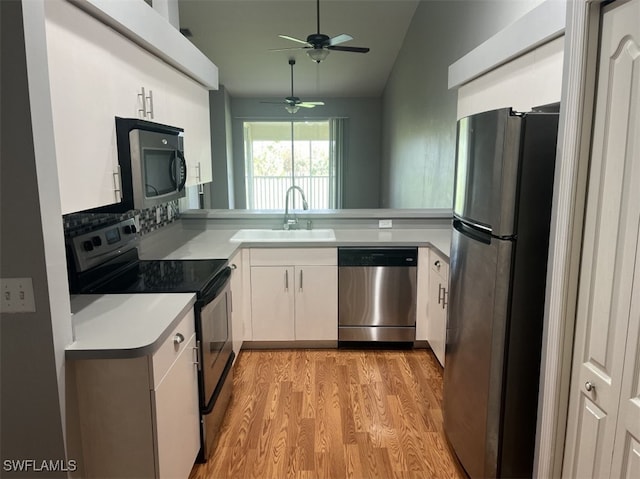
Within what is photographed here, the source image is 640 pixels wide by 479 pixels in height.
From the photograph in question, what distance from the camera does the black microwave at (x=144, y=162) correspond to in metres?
1.83

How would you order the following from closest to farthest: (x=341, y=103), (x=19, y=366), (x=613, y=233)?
(x=613, y=233), (x=19, y=366), (x=341, y=103)

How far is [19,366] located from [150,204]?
0.87m

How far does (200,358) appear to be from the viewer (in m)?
2.02

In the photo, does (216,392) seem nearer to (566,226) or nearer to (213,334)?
(213,334)

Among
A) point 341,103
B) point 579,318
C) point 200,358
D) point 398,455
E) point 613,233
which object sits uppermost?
point 341,103

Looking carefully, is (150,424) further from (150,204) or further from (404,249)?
(404,249)

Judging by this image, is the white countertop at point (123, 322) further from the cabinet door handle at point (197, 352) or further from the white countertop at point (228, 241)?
the white countertop at point (228, 241)

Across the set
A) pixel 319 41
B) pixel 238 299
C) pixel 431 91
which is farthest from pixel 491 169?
pixel 431 91

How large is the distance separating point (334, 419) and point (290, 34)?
15.1ft

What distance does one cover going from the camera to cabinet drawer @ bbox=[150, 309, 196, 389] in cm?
152

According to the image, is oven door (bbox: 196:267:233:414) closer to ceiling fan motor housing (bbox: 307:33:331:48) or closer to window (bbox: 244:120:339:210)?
ceiling fan motor housing (bbox: 307:33:331:48)

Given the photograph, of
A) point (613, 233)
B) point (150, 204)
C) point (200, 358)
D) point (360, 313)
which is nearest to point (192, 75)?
point (150, 204)

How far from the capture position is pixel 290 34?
5.34 m

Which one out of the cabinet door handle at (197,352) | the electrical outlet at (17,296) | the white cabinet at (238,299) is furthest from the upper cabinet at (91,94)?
the white cabinet at (238,299)
